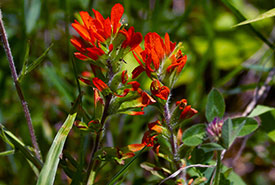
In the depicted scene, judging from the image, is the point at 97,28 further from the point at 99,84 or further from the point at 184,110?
the point at 184,110

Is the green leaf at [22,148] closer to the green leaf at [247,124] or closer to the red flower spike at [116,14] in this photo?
the red flower spike at [116,14]

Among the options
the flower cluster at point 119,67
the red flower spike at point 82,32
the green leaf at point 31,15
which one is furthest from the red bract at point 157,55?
the green leaf at point 31,15

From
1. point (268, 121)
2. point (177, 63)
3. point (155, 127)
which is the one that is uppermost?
point (177, 63)

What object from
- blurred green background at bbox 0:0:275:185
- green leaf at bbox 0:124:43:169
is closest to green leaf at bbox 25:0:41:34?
blurred green background at bbox 0:0:275:185

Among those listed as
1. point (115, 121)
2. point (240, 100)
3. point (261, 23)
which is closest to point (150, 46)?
point (115, 121)

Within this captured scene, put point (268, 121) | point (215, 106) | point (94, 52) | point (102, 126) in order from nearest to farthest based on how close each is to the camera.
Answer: point (94, 52) < point (102, 126) < point (215, 106) < point (268, 121)

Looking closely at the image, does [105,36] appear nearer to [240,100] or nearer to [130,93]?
[130,93]

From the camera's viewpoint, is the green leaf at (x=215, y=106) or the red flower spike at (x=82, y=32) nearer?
the red flower spike at (x=82, y=32)

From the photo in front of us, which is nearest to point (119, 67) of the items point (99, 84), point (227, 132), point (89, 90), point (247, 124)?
point (99, 84)
